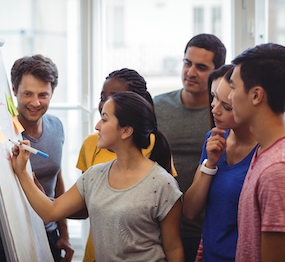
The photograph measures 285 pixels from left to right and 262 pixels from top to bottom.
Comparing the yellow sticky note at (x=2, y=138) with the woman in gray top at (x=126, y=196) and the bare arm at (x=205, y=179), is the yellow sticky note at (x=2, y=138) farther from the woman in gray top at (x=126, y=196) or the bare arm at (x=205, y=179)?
the bare arm at (x=205, y=179)

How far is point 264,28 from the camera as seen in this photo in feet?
10.2

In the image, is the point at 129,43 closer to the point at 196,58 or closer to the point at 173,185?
the point at 196,58

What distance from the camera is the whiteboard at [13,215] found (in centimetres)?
163

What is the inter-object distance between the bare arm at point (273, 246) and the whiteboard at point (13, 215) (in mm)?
835

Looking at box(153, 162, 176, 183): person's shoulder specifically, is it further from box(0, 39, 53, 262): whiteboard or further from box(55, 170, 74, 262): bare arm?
box(55, 170, 74, 262): bare arm

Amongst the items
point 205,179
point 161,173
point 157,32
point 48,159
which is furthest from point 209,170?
point 157,32

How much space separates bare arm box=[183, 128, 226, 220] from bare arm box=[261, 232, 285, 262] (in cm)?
42

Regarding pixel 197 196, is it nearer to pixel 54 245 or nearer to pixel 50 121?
pixel 54 245

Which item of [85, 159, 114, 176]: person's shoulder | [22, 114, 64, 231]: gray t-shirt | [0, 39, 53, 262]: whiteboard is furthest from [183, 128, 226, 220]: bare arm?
[22, 114, 64, 231]: gray t-shirt

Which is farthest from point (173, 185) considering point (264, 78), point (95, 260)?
point (264, 78)

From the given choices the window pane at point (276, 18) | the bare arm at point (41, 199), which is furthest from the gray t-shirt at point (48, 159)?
the window pane at point (276, 18)

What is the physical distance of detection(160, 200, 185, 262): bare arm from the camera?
5.67ft

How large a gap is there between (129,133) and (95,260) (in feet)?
1.61

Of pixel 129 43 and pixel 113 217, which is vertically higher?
pixel 129 43
